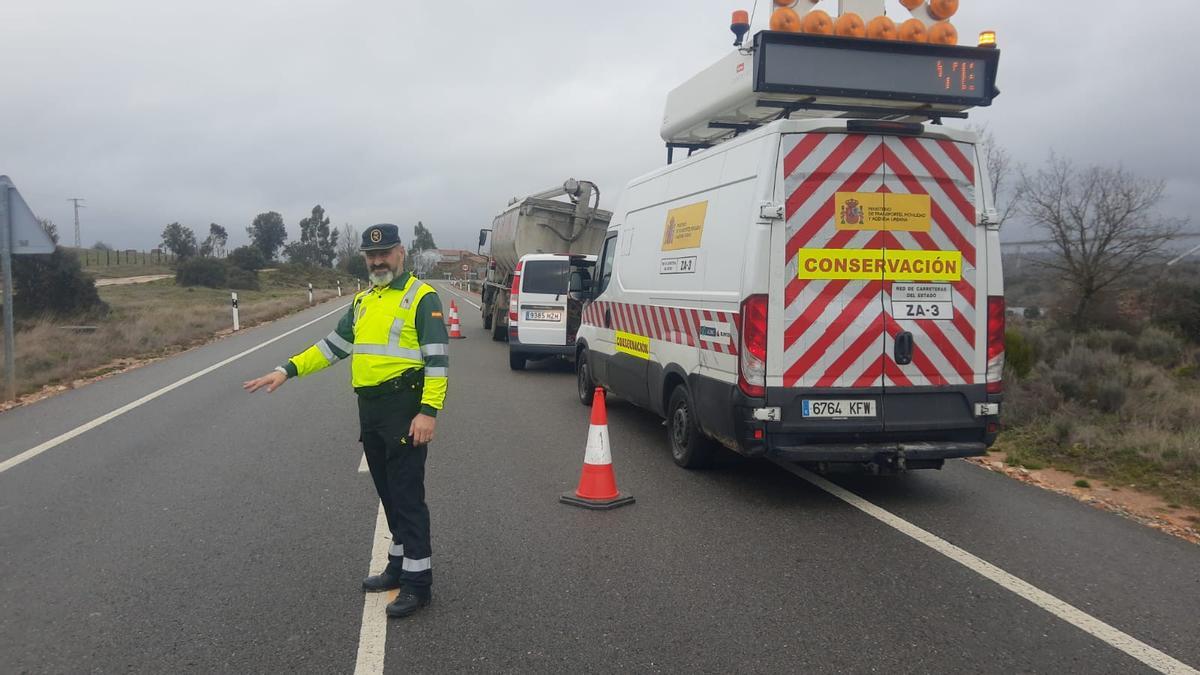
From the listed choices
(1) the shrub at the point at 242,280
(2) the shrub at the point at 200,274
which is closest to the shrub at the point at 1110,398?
(2) the shrub at the point at 200,274

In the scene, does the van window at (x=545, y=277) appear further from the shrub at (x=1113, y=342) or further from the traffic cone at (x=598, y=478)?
the shrub at (x=1113, y=342)

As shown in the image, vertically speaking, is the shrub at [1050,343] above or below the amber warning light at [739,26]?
below

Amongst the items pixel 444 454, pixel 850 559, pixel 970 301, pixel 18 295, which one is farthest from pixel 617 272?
pixel 18 295

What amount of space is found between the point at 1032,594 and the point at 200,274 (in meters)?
63.5

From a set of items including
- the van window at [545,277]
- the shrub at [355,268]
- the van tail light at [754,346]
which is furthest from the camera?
the shrub at [355,268]

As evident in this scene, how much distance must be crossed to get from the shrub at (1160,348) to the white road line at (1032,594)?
692 inches

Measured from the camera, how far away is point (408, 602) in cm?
416

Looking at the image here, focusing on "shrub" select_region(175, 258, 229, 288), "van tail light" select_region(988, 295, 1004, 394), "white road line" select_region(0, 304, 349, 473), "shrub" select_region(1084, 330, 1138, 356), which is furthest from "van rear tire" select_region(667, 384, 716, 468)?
"shrub" select_region(175, 258, 229, 288)

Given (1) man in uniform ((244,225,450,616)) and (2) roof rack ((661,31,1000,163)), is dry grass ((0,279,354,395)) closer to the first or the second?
(1) man in uniform ((244,225,450,616))

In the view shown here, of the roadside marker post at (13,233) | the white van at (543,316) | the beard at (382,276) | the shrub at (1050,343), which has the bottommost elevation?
the shrub at (1050,343)

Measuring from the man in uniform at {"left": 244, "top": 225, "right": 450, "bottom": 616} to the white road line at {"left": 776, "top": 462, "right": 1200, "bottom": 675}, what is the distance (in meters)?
3.00

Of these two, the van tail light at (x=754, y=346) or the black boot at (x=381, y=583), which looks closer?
the black boot at (x=381, y=583)

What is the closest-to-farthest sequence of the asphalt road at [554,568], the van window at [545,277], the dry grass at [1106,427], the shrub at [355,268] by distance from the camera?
the asphalt road at [554,568] < the dry grass at [1106,427] < the van window at [545,277] < the shrub at [355,268]

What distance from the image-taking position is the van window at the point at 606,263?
30.4 feet
